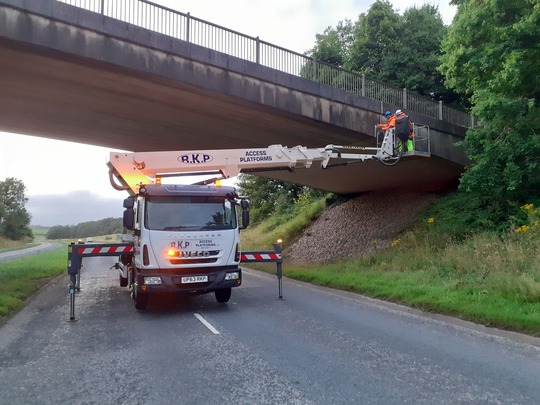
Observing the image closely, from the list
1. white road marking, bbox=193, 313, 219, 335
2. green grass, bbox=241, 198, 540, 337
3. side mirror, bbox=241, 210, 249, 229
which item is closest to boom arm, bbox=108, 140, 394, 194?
side mirror, bbox=241, 210, 249, 229

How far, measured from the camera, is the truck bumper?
30.5 feet

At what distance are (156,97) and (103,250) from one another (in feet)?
17.8

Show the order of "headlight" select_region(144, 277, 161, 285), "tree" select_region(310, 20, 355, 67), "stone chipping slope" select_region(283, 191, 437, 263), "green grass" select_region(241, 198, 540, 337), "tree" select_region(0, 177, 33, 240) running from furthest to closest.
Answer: "tree" select_region(0, 177, 33, 240), "tree" select_region(310, 20, 355, 67), "stone chipping slope" select_region(283, 191, 437, 263), "headlight" select_region(144, 277, 161, 285), "green grass" select_region(241, 198, 540, 337)

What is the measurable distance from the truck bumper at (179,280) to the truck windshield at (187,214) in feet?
3.01

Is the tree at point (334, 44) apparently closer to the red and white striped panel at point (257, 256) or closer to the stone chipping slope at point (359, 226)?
the stone chipping slope at point (359, 226)

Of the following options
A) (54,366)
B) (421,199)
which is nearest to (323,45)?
(421,199)

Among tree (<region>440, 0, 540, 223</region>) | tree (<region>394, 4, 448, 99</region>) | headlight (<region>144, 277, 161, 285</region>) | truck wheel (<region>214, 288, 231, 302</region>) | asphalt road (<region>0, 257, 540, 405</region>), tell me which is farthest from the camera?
tree (<region>394, 4, 448, 99</region>)

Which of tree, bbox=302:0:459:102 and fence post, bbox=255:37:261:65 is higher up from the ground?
tree, bbox=302:0:459:102

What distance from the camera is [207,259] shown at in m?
9.75

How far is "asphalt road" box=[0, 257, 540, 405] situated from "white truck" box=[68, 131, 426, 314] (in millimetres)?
743

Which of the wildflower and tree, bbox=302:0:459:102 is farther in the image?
tree, bbox=302:0:459:102

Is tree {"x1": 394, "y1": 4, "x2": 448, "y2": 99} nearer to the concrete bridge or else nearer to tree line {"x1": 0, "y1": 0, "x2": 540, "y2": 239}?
the concrete bridge

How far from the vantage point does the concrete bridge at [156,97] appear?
444 inches

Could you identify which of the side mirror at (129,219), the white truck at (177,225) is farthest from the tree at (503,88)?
the side mirror at (129,219)
